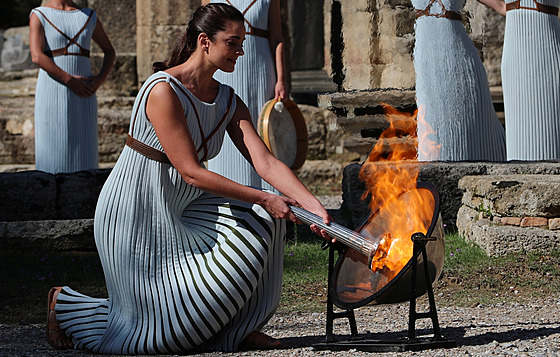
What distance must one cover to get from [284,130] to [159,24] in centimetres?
506

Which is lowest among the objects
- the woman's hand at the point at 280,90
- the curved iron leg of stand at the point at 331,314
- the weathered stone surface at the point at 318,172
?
the curved iron leg of stand at the point at 331,314

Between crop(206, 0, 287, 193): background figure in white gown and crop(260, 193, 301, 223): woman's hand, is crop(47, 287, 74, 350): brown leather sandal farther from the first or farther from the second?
crop(206, 0, 287, 193): background figure in white gown

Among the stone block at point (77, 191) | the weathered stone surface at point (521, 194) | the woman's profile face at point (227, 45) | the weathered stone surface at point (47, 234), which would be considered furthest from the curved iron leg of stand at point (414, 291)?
the stone block at point (77, 191)

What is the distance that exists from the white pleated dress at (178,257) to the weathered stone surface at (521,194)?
7.04 ft

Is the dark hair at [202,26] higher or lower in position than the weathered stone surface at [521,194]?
higher

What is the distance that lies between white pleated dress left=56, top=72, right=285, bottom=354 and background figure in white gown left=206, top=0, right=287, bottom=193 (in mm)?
2436

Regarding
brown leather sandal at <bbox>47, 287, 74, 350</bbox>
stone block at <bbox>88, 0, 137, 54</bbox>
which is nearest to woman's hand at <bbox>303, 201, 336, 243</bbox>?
brown leather sandal at <bbox>47, 287, 74, 350</bbox>

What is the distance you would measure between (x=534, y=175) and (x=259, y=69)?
2001 millimetres

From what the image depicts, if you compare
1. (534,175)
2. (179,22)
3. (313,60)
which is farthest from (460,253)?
(313,60)

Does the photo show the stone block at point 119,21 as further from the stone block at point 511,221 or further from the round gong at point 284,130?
the stone block at point 511,221

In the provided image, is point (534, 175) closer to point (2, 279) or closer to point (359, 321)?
point (359, 321)

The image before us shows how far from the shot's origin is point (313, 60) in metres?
14.3

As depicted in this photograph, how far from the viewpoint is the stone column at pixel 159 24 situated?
10891 millimetres

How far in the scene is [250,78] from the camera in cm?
631
